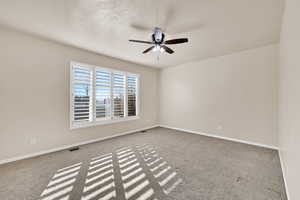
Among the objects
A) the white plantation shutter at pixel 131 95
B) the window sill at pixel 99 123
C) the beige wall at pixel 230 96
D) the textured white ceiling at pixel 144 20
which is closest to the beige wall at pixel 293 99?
the textured white ceiling at pixel 144 20

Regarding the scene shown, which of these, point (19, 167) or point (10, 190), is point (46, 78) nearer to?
point (19, 167)

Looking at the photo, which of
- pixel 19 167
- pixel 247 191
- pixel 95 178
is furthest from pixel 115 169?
pixel 247 191

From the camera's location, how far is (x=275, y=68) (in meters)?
3.19

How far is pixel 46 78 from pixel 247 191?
4429 millimetres

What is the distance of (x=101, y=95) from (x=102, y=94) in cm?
5

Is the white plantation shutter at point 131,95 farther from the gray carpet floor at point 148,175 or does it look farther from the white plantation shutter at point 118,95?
the gray carpet floor at point 148,175

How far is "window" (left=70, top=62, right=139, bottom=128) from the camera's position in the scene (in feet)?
11.5

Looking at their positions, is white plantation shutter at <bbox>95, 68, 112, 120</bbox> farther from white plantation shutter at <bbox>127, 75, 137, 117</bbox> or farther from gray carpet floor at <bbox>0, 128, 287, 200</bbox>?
gray carpet floor at <bbox>0, 128, 287, 200</bbox>

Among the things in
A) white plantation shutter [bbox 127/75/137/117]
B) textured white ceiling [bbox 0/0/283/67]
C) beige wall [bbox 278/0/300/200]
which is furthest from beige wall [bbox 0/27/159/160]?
beige wall [bbox 278/0/300/200]

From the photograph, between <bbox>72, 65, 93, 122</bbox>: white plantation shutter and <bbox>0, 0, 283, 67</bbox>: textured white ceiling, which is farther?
<bbox>72, 65, 93, 122</bbox>: white plantation shutter

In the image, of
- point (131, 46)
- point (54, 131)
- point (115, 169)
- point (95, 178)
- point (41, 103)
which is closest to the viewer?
point (95, 178)

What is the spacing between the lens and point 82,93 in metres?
3.59

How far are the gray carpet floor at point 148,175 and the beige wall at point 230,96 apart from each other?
2.47ft

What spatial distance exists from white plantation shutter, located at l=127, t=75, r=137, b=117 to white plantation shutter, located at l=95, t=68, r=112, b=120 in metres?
0.81
